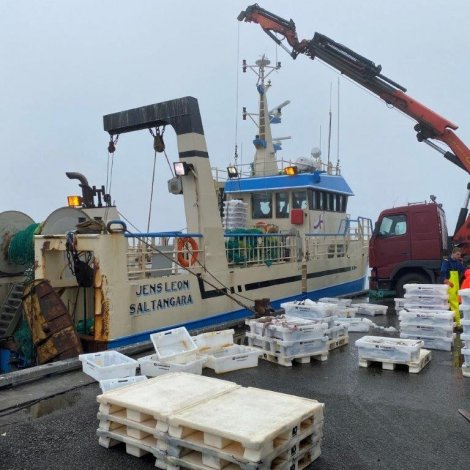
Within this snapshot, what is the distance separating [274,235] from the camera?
1131 centimetres

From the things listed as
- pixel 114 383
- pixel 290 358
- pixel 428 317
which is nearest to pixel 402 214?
pixel 428 317

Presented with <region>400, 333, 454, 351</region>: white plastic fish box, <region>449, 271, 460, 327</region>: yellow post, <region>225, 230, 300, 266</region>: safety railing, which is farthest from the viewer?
<region>225, 230, 300, 266</region>: safety railing

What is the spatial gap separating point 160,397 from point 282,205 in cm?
1033

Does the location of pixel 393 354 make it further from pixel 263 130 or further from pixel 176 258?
pixel 263 130

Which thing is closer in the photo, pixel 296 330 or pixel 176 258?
pixel 296 330

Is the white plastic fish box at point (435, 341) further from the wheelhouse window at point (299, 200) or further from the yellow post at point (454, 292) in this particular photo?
the wheelhouse window at point (299, 200)

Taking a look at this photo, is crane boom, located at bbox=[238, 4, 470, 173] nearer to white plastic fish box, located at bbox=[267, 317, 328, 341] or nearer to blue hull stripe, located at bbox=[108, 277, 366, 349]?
blue hull stripe, located at bbox=[108, 277, 366, 349]

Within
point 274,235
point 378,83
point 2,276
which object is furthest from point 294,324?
point 378,83

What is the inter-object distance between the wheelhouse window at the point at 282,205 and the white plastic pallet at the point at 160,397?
9648mm

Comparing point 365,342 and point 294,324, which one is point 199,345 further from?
point 365,342

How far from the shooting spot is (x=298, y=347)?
6809mm

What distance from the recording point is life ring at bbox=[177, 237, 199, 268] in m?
8.81

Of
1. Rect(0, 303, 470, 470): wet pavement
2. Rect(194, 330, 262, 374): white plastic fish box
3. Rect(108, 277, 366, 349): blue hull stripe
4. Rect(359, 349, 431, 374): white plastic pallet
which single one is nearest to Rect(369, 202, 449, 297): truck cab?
Rect(108, 277, 366, 349): blue hull stripe

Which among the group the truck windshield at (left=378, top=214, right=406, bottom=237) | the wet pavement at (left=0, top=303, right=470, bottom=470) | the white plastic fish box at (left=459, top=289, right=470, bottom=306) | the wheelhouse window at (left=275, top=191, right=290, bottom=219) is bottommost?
the wet pavement at (left=0, top=303, right=470, bottom=470)
